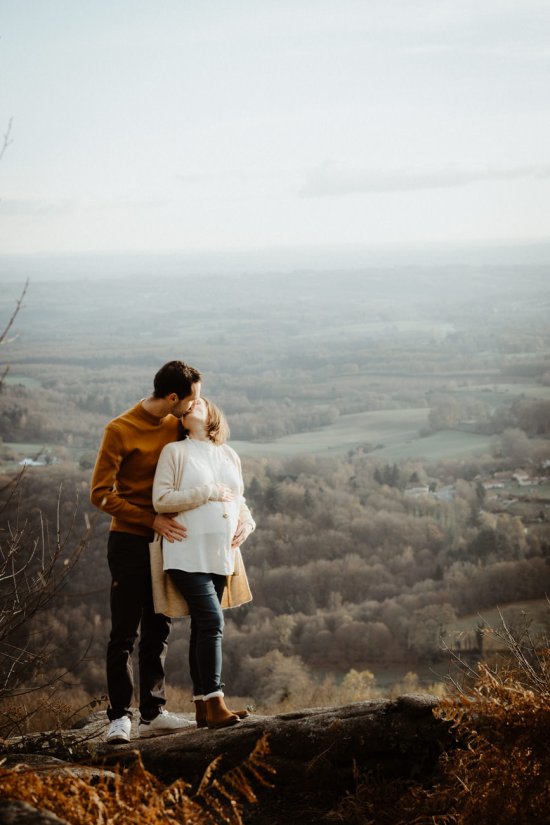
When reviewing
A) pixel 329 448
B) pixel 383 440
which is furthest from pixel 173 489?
pixel 383 440


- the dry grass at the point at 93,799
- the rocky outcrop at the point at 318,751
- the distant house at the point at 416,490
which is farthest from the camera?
the distant house at the point at 416,490

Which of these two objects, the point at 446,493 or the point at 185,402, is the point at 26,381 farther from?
the point at 185,402

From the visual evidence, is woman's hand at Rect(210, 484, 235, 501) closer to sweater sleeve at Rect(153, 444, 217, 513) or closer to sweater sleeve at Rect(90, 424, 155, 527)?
sweater sleeve at Rect(153, 444, 217, 513)

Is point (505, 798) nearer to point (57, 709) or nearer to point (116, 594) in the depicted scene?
point (116, 594)

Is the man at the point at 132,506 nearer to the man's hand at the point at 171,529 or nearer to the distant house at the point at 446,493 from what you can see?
the man's hand at the point at 171,529

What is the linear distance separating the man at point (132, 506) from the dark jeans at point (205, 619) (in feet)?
0.83

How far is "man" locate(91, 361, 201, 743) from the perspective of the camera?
4766 mm

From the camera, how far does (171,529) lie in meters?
4.73

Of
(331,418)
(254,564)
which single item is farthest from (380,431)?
(254,564)

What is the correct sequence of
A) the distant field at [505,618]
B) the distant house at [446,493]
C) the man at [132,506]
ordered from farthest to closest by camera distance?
the distant house at [446,493], the distant field at [505,618], the man at [132,506]

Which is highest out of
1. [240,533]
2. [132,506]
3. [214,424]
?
[214,424]

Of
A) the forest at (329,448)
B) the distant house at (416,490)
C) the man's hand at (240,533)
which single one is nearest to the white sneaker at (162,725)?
the forest at (329,448)

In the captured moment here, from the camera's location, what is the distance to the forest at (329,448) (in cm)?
4200

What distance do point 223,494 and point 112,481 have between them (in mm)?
618
